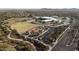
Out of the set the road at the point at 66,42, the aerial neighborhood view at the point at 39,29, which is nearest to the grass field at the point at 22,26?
the aerial neighborhood view at the point at 39,29

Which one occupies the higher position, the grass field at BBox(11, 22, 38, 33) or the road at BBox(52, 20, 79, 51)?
the grass field at BBox(11, 22, 38, 33)

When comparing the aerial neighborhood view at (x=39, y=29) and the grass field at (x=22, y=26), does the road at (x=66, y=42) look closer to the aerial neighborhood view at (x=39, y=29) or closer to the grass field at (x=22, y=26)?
the aerial neighborhood view at (x=39, y=29)

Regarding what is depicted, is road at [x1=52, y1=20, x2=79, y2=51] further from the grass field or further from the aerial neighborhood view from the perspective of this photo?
the grass field

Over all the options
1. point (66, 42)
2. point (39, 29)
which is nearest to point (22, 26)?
point (39, 29)

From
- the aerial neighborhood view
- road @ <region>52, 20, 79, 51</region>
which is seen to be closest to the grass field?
the aerial neighborhood view

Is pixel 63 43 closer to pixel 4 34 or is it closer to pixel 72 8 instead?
pixel 72 8

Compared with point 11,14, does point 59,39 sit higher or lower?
lower
